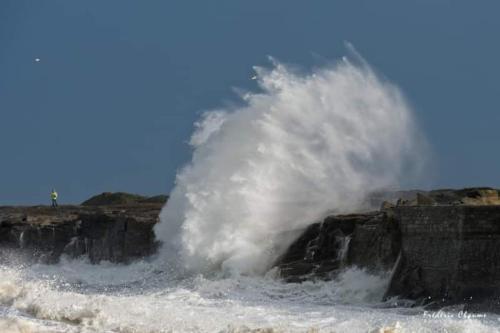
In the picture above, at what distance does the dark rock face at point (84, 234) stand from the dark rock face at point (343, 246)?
684cm

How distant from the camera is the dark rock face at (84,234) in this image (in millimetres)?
25406

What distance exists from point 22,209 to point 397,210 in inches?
1076

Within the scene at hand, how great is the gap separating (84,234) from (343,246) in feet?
47.4

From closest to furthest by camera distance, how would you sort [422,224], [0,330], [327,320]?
[0,330]
[327,320]
[422,224]

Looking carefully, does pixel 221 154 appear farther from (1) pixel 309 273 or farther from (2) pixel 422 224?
(2) pixel 422 224

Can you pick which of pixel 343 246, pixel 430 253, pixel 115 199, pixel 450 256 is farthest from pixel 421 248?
pixel 115 199

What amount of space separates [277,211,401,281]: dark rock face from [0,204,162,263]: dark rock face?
6840 mm

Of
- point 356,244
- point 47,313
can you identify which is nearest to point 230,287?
point 356,244

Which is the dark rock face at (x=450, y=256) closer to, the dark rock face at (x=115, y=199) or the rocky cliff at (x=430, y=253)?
the rocky cliff at (x=430, y=253)

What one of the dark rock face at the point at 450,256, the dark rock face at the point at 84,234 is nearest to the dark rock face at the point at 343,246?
the dark rock face at the point at 450,256

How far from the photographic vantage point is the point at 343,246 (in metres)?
16.5

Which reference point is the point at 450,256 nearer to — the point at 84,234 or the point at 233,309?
the point at 233,309

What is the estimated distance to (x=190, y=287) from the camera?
656 inches

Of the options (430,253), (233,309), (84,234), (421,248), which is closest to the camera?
(233,309)
